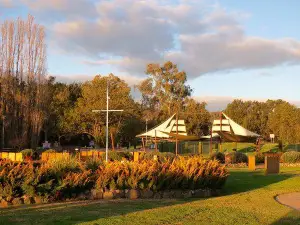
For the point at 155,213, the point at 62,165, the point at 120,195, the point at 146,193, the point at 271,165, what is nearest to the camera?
the point at 155,213

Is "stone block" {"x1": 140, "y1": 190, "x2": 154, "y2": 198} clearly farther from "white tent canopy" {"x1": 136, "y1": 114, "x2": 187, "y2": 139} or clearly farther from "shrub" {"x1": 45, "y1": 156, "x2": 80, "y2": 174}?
"white tent canopy" {"x1": 136, "y1": 114, "x2": 187, "y2": 139}

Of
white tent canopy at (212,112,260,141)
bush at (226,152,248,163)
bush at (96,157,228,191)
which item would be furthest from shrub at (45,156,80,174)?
white tent canopy at (212,112,260,141)

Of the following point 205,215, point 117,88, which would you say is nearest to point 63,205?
point 205,215

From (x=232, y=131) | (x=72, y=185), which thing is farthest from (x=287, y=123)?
(x=72, y=185)

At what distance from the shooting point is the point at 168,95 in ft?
250

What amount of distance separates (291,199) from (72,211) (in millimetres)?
6874

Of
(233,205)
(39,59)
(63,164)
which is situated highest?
(39,59)

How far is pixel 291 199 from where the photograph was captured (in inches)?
535

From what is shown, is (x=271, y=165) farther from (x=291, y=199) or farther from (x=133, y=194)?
(x=133, y=194)

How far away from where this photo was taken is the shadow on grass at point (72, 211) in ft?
28.7

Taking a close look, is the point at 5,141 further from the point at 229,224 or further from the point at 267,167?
the point at 229,224

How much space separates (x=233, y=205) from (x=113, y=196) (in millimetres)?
3438

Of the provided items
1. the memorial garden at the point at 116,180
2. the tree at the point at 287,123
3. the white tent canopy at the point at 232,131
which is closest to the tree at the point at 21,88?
the memorial garden at the point at 116,180

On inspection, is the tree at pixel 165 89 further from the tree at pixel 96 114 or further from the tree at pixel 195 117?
the tree at pixel 96 114
